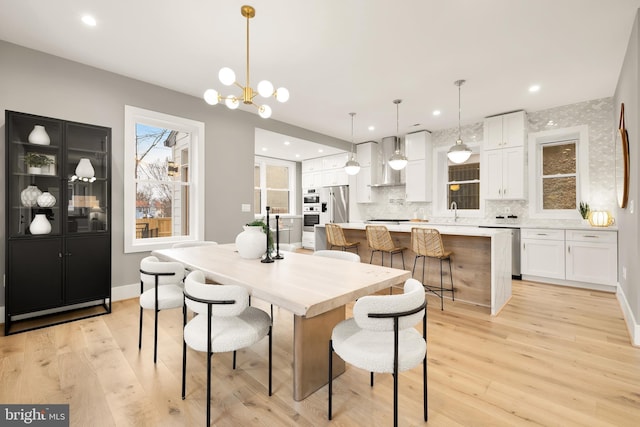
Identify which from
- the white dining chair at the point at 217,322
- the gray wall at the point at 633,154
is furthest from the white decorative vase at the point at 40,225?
the gray wall at the point at 633,154

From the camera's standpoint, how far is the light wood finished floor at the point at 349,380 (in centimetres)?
161

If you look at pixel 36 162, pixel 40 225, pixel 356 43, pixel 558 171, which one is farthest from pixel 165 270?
pixel 558 171

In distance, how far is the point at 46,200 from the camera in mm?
2871

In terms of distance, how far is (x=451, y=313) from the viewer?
3.21 metres

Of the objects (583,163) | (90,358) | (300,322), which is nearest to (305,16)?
(300,322)

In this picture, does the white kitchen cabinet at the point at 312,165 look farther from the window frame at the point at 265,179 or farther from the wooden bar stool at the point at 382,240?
the wooden bar stool at the point at 382,240

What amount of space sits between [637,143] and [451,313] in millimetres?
2235

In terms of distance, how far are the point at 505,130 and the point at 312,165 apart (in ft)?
14.8

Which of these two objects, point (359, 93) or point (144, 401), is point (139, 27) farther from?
point (144, 401)

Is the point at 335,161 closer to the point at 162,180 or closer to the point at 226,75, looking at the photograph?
the point at 162,180

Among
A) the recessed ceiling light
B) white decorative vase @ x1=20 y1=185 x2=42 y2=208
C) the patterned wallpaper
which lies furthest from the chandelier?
the patterned wallpaper

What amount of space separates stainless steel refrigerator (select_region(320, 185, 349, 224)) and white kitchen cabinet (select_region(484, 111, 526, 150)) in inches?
125

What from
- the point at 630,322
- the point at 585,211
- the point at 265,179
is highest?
the point at 265,179

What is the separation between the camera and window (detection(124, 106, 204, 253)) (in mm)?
3637
